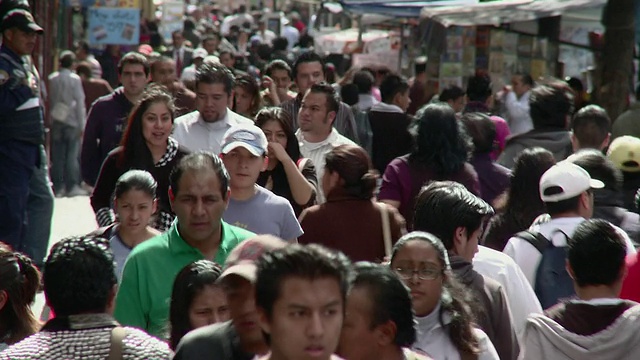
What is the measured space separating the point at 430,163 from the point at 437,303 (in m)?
3.07

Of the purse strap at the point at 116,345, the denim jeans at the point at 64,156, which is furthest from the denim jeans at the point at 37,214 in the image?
the purse strap at the point at 116,345

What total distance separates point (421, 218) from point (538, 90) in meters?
3.92

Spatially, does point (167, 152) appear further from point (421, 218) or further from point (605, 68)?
point (605, 68)

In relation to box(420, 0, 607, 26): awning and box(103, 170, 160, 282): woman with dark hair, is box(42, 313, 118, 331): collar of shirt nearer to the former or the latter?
box(103, 170, 160, 282): woman with dark hair

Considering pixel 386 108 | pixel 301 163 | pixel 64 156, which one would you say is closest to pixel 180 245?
pixel 301 163

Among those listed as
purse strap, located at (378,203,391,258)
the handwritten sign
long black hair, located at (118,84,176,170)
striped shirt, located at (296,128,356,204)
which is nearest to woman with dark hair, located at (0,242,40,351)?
purse strap, located at (378,203,391,258)

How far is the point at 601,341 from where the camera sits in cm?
471

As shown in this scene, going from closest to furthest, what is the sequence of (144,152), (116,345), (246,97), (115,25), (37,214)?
(116,345) < (144,152) < (246,97) < (37,214) < (115,25)

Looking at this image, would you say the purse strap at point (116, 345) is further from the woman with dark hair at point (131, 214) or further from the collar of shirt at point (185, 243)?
the woman with dark hair at point (131, 214)

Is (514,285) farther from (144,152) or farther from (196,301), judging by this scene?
(144,152)

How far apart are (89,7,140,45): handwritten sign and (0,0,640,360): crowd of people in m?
10.6

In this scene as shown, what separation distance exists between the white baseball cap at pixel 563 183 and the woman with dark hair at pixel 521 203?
19.6 inches

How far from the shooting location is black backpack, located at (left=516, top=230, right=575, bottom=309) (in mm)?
6012

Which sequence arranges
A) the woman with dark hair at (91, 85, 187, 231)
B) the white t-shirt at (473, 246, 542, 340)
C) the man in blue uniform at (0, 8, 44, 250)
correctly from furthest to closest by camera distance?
the man in blue uniform at (0, 8, 44, 250) < the woman with dark hair at (91, 85, 187, 231) < the white t-shirt at (473, 246, 542, 340)
